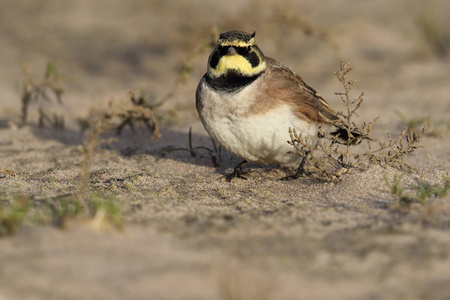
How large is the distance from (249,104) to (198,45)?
252 centimetres

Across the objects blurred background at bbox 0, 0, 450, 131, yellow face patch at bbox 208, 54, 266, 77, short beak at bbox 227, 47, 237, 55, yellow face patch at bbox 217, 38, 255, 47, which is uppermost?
blurred background at bbox 0, 0, 450, 131

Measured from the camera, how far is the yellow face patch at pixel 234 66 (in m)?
4.20

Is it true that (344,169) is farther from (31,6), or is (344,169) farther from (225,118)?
(31,6)

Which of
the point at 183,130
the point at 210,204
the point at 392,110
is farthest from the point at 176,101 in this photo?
the point at 210,204

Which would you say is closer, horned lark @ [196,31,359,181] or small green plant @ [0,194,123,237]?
small green plant @ [0,194,123,237]

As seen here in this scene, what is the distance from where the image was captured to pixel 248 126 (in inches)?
164

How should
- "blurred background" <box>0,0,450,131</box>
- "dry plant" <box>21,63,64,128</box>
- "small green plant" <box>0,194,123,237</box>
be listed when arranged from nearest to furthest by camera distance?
"small green plant" <box>0,194,123,237</box> < "dry plant" <box>21,63,64,128</box> < "blurred background" <box>0,0,450,131</box>

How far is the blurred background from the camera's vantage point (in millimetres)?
7832

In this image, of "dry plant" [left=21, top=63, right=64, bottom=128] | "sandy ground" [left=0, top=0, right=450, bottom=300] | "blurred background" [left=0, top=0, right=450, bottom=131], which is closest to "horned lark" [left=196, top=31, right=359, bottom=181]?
"sandy ground" [left=0, top=0, right=450, bottom=300]

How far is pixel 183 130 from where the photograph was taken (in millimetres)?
6438

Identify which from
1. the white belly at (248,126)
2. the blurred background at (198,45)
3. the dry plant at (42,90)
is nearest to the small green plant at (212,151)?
the white belly at (248,126)

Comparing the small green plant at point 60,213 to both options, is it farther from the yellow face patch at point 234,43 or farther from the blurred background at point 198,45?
the blurred background at point 198,45

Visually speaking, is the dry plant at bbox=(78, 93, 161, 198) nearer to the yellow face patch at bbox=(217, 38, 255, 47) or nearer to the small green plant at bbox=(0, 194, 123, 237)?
the small green plant at bbox=(0, 194, 123, 237)

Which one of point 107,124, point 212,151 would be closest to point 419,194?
point 212,151
